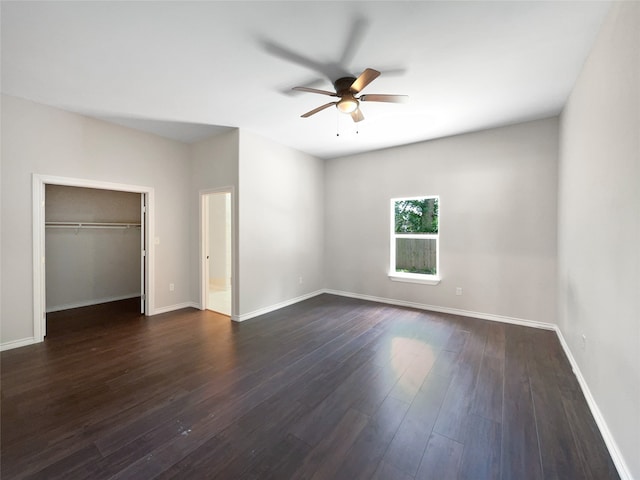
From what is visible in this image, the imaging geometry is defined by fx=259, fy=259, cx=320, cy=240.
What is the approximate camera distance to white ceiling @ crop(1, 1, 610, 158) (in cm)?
183

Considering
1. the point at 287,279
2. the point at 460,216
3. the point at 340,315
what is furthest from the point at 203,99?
the point at 460,216

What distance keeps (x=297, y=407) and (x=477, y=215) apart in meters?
3.76

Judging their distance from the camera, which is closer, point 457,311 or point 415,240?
point 457,311

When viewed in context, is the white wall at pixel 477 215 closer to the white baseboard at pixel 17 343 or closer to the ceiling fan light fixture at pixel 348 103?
the ceiling fan light fixture at pixel 348 103

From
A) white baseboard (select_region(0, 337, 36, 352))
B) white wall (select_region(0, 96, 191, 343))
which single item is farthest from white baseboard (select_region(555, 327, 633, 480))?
white baseboard (select_region(0, 337, 36, 352))

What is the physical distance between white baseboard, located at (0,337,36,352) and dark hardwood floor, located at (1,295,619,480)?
131mm

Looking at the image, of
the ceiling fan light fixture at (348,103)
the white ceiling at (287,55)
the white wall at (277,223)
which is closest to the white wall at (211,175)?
the white wall at (277,223)

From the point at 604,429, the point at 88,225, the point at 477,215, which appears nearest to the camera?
the point at 604,429

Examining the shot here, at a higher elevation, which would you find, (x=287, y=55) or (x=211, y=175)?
(x=287, y=55)

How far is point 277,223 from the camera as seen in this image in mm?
4645

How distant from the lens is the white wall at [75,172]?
298cm

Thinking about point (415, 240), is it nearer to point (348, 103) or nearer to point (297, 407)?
point (348, 103)

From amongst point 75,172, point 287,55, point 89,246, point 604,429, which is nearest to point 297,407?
point 604,429

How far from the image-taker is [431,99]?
3.07 meters
